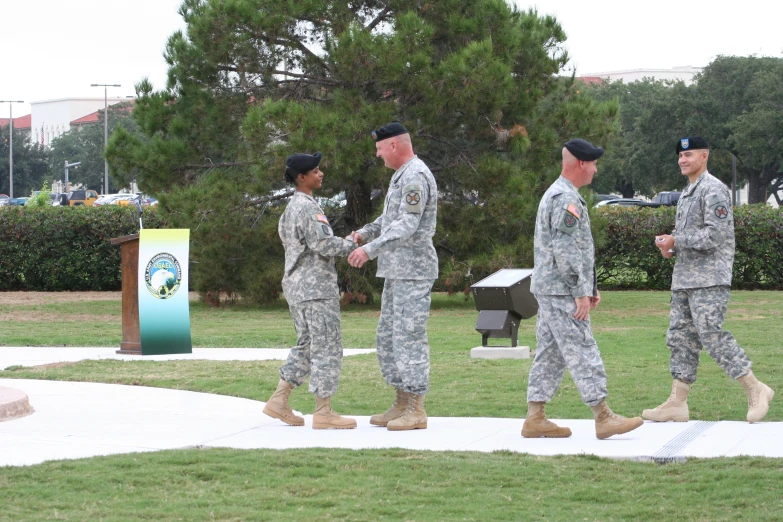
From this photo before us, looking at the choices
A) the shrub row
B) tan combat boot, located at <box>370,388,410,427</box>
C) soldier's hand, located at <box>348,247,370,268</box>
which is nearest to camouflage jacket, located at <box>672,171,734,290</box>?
tan combat boot, located at <box>370,388,410,427</box>

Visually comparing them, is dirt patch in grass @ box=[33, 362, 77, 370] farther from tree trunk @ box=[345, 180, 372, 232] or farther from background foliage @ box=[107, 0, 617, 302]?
tree trunk @ box=[345, 180, 372, 232]

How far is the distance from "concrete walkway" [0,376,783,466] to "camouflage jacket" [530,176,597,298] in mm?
1007

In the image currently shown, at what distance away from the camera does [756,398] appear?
24.7 ft

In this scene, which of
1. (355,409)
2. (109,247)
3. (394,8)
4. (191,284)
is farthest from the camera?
(109,247)

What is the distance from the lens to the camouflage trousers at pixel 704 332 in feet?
24.6

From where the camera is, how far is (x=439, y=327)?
53.7 ft

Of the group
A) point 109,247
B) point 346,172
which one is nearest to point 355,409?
point 346,172

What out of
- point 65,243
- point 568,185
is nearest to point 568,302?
point 568,185

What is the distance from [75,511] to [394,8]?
15410 millimetres

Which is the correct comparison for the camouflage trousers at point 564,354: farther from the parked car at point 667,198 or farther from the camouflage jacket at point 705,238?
the parked car at point 667,198

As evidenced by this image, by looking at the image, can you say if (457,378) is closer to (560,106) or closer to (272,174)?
(272,174)

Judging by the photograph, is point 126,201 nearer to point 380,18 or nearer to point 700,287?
point 380,18

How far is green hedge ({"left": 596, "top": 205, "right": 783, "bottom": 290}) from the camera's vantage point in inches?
914

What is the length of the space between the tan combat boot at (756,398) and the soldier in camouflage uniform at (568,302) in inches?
41.8
